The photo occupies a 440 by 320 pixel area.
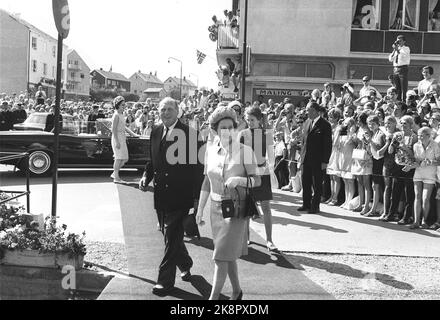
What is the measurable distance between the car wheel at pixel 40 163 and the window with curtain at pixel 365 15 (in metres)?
18.2

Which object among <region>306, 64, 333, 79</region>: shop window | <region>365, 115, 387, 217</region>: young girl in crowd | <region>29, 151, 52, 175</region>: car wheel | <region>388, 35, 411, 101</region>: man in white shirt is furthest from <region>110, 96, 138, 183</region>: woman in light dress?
<region>306, 64, 333, 79</region>: shop window

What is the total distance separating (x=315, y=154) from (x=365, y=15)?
18.9 meters

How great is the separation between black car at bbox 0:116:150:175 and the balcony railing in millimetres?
14418

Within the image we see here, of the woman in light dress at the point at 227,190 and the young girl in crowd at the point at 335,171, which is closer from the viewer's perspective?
the woman in light dress at the point at 227,190

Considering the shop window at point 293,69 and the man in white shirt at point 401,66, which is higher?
the shop window at point 293,69

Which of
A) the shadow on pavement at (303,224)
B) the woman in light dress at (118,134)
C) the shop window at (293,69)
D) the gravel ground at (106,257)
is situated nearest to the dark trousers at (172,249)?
the gravel ground at (106,257)

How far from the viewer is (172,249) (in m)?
5.46

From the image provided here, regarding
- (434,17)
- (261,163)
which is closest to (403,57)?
(434,17)

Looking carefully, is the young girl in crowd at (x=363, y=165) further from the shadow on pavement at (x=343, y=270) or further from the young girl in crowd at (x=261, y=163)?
the shadow on pavement at (x=343, y=270)

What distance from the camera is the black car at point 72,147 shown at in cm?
1297

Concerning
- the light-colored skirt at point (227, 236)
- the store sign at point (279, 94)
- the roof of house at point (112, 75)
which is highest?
the roof of house at point (112, 75)

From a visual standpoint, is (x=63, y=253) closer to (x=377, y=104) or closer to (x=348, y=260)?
(x=348, y=260)

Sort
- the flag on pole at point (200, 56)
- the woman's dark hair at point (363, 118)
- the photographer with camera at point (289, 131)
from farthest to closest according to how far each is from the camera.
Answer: the flag on pole at point (200, 56) < the photographer with camera at point (289, 131) < the woman's dark hair at point (363, 118)

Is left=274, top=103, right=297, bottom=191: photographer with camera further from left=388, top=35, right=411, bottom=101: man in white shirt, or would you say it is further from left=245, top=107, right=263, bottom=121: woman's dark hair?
left=388, top=35, right=411, bottom=101: man in white shirt
